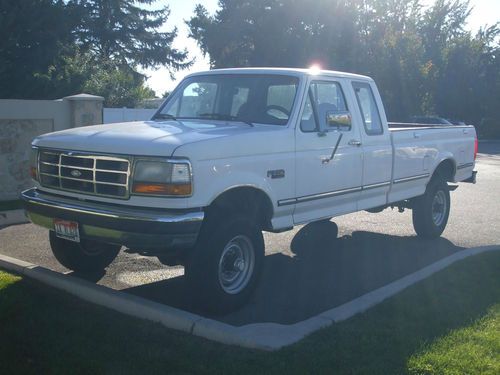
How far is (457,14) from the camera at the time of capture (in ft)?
202

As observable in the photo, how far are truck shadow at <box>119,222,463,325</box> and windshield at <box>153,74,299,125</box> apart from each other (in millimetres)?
1757

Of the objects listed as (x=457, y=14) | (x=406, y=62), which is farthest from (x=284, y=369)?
(x=457, y=14)

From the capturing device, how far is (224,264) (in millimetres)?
5953

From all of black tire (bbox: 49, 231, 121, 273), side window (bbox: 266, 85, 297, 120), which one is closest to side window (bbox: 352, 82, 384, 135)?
side window (bbox: 266, 85, 297, 120)

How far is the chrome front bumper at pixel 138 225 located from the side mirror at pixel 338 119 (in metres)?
2.06

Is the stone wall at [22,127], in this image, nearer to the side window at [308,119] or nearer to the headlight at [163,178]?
the side window at [308,119]

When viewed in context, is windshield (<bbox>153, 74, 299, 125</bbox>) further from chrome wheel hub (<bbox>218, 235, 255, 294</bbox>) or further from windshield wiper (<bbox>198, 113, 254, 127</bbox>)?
chrome wheel hub (<bbox>218, 235, 255, 294</bbox>)

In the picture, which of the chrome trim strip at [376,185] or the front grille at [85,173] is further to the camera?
the chrome trim strip at [376,185]

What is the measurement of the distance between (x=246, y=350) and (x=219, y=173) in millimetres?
1536

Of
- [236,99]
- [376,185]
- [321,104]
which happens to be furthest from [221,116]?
[376,185]

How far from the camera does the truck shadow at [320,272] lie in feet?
20.1

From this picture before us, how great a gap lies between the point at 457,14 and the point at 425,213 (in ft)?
188

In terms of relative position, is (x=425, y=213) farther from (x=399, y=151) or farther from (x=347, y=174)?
(x=347, y=174)

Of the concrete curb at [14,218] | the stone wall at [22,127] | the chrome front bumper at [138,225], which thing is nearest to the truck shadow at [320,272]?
the chrome front bumper at [138,225]
